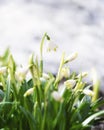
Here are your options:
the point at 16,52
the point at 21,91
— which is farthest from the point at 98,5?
the point at 21,91

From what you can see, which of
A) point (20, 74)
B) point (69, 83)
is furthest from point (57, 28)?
point (20, 74)

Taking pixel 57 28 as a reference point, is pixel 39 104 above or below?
above

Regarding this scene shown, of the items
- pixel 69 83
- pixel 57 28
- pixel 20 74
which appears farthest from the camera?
pixel 57 28

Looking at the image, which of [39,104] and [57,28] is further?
[57,28]

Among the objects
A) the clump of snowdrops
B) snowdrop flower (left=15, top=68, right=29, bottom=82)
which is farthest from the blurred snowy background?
snowdrop flower (left=15, top=68, right=29, bottom=82)

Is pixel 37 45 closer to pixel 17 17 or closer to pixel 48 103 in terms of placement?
pixel 17 17

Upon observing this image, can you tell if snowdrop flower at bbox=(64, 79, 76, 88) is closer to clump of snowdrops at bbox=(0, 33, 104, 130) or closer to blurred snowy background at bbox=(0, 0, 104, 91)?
clump of snowdrops at bbox=(0, 33, 104, 130)

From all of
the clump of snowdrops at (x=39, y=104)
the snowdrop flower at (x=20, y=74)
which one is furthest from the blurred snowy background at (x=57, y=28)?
the snowdrop flower at (x=20, y=74)

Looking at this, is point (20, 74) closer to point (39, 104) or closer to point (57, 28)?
point (39, 104)
